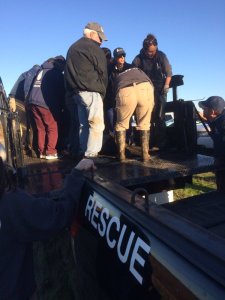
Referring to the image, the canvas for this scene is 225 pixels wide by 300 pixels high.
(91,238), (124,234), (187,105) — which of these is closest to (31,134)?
(187,105)

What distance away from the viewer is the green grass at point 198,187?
753 centimetres

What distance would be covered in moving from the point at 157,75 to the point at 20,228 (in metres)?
4.23

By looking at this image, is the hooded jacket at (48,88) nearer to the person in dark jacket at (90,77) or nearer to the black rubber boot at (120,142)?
the person in dark jacket at (90,77)

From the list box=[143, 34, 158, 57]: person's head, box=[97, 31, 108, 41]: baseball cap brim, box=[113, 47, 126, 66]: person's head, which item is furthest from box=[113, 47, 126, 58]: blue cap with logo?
box=[143, 34, 158, 57]: person's head

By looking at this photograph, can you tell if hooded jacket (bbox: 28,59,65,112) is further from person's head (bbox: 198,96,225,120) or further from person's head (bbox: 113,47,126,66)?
person's head (bbox: 198,96,225,120)

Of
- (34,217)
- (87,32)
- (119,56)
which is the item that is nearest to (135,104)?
(119,56)

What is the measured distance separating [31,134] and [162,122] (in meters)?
2.25

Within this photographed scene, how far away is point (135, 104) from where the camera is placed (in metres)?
4.25

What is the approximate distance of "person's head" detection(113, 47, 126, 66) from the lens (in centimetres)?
469

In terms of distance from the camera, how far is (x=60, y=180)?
3477 mm

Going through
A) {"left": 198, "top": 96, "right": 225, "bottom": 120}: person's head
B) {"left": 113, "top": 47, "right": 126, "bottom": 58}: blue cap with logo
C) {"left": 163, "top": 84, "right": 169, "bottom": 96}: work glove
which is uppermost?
{"left": 113, "top": 47, "right": 126, "bottom": 58}: blue cap with logo

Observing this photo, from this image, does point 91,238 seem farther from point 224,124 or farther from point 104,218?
point 224,124

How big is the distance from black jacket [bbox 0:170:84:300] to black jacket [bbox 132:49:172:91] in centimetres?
383

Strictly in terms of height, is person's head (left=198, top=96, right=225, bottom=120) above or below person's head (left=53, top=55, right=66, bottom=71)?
below
